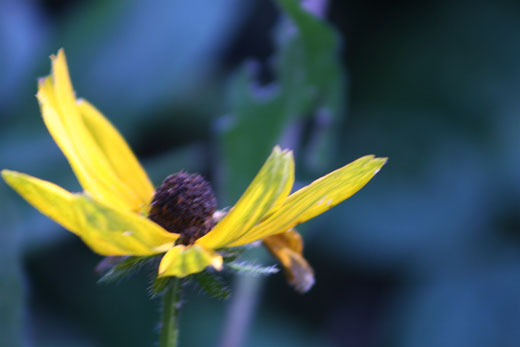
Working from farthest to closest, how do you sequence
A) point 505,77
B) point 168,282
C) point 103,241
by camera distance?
point 505,77
point 168,282
point 103,241

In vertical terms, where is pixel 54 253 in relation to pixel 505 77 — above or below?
above

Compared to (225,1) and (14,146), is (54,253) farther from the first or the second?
(225,1)

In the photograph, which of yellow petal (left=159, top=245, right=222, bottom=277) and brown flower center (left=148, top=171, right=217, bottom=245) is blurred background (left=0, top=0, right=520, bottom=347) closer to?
brown flower center (left=148, top=171, right=217, bottom=245)

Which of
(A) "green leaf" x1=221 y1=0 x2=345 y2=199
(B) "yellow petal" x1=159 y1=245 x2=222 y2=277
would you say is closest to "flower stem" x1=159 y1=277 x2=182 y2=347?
(B) "yellow petal" x1=159 y1=245 x2=222 y2=277

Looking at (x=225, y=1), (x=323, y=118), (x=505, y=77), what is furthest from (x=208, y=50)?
(x=505, y=77)

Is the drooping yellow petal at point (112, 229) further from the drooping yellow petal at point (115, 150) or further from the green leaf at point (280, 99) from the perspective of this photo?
the green leaf at point (280, 99)

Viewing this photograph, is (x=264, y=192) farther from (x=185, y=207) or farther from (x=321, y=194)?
(x=185, y=207)

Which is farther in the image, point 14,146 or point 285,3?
point 14,146
